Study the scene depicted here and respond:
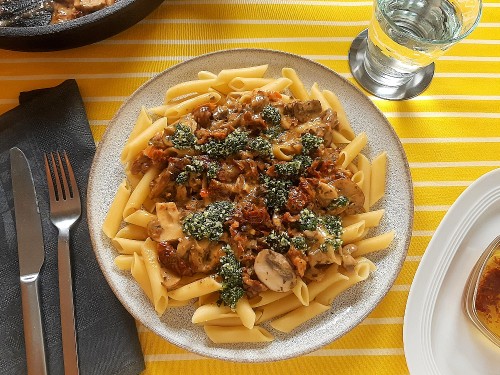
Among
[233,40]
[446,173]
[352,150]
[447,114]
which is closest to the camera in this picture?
[352,150]

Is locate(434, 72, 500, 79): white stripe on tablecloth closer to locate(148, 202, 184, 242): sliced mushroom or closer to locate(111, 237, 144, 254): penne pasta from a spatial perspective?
locate(148, 202, 184, 242): sliced mushroom

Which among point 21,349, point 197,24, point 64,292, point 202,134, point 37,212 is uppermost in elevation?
point 197,24

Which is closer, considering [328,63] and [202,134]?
[202,134]

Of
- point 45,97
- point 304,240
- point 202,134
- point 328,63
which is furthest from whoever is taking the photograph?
point 328,63

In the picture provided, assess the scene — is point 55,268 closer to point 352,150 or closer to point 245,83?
point 245,83

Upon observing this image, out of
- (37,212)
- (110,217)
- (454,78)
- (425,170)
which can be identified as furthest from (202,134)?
(454,78)

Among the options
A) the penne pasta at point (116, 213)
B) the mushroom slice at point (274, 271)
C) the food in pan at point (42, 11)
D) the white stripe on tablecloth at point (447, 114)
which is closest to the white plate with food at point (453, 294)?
the white stripe on tablecloth at point (447, 114)

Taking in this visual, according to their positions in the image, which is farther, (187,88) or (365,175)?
(187,88)

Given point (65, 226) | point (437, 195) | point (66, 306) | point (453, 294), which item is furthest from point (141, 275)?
point (437, 195)

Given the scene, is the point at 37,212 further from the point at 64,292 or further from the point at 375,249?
the point at 375,249
